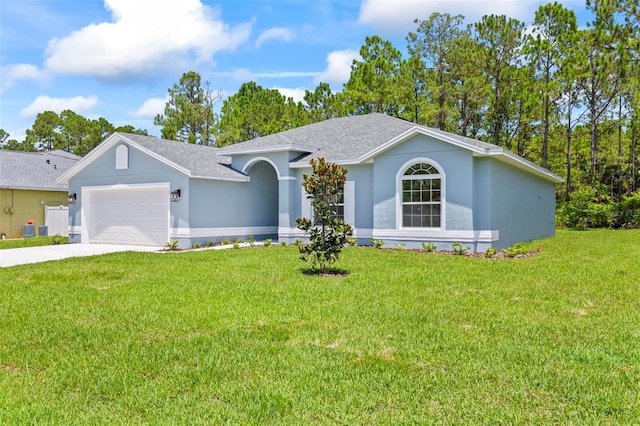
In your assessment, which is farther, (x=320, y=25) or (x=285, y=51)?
(x=285, y=51)

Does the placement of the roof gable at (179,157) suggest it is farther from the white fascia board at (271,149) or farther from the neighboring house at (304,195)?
the white fascia board at (271,149)

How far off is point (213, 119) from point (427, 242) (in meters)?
29.2

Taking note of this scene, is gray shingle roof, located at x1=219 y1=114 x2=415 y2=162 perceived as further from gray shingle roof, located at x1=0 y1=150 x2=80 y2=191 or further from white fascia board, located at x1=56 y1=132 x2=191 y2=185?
gray shingle roof, located at x1=0 y1=150 x2=80 y2=191

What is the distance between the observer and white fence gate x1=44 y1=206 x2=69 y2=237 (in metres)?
23.5

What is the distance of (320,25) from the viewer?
1400cm

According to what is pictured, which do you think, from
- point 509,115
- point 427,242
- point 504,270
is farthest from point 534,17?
point 504,270

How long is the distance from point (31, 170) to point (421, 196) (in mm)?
22660

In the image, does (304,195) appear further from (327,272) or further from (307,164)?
(327,272)

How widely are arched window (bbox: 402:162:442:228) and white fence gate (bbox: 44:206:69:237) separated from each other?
17.3 meters

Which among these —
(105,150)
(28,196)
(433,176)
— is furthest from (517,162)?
(28,196)

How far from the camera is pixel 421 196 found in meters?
14.6

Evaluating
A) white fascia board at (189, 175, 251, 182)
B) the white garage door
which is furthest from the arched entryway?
the white garage door

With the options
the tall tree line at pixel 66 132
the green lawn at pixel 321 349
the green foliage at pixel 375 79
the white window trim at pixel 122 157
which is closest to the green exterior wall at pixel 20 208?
the white window trim at pixel 122 157

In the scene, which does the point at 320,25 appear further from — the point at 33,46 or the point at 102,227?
the point at 102,227
